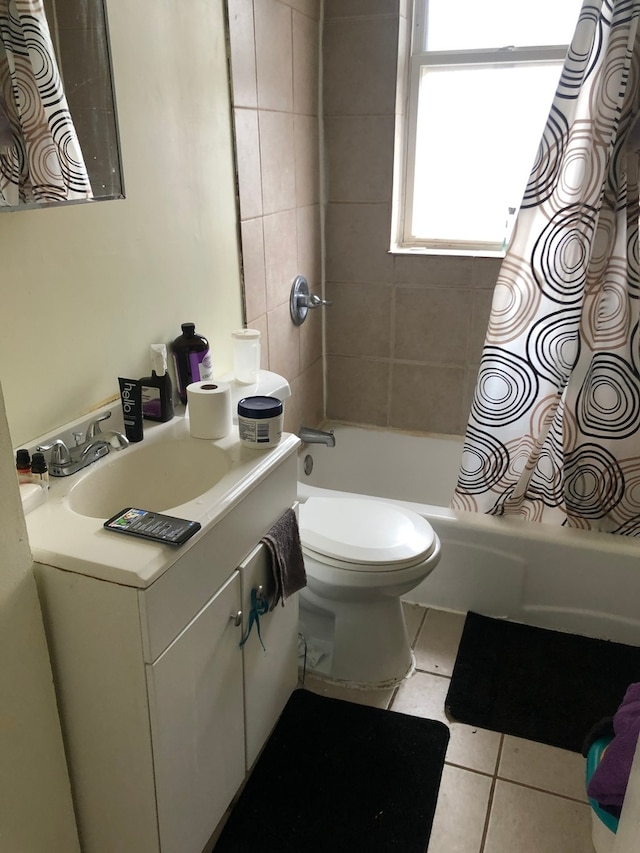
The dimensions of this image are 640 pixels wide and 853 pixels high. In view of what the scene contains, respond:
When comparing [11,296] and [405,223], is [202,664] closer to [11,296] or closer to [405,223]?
[11,296]

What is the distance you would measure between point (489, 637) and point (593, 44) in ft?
5.45

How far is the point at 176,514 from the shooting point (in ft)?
4.01

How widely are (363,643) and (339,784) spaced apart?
1.24ft

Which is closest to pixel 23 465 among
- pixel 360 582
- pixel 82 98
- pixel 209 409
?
pixel 209 409

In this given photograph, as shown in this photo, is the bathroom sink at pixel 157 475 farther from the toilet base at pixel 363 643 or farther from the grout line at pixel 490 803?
the grout line at pixel 490 803

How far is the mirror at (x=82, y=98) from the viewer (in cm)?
121

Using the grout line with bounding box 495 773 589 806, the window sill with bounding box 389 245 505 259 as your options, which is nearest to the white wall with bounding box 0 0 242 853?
the window sill with bounding box 389 245 505 259

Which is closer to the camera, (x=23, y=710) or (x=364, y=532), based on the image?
(x=23, y=710)

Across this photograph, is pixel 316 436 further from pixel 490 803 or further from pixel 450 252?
pixel 490 803

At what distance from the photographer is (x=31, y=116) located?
3.99 feet

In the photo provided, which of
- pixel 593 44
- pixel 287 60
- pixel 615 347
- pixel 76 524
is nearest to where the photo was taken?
pixel 76 524

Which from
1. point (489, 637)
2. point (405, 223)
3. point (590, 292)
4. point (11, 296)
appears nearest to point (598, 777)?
point (489, 637)

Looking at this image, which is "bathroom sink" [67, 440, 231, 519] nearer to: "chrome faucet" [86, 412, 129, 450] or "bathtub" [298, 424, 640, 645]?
"chrome faucet" [86, 412, 129, 450]

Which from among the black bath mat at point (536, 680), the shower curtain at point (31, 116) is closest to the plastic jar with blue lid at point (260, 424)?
the shower curtain at point (31, 116)
